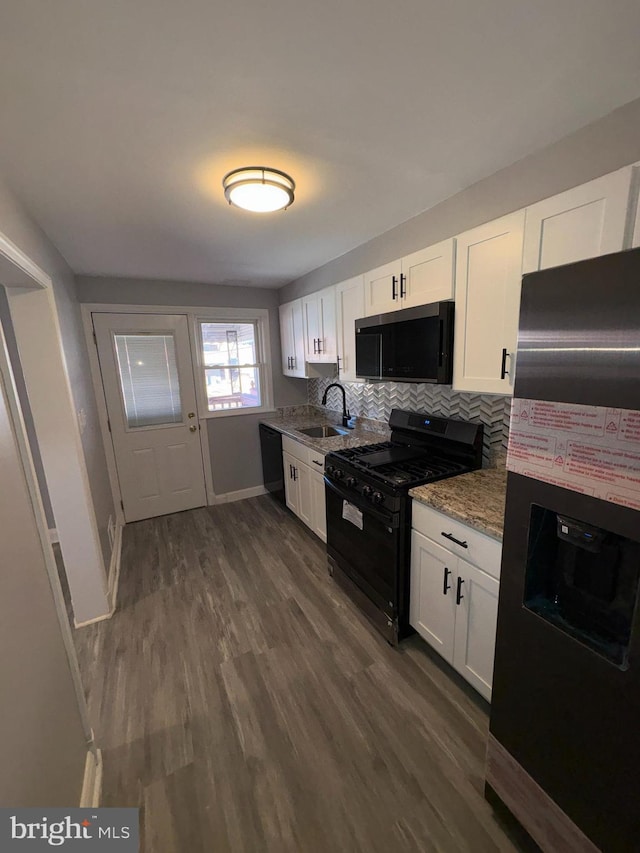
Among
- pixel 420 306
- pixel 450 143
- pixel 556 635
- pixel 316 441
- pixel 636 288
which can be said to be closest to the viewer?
pixel 636 288

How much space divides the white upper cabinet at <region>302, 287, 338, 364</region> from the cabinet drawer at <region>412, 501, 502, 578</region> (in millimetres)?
1624

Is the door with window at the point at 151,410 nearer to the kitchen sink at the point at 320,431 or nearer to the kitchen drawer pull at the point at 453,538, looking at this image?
the kitchen sink at the point at 320,431

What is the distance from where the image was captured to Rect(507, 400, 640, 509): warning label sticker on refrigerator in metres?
0.79

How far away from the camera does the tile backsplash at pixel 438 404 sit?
202cm

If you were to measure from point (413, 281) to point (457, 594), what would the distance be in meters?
1.72

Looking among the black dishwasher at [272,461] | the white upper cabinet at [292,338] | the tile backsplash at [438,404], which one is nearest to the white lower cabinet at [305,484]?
the black dishwasher at [272,461]

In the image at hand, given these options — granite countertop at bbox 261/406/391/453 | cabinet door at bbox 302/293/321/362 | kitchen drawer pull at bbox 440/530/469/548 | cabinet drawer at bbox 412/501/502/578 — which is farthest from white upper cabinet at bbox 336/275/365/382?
kitchen drawer pull at bbox 440/530/469/548

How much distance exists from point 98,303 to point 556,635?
3.97 m

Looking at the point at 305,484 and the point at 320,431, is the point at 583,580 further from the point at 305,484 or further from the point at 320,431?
the point at 320,431

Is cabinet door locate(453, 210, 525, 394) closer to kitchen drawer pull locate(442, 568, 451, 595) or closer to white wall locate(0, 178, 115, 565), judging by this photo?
kitchen drawer pull locate(442, 568, 451, 595)

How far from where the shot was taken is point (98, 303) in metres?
3.22

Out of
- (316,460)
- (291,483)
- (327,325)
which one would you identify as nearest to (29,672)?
(316,460)

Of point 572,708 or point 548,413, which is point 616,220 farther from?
point 572,708

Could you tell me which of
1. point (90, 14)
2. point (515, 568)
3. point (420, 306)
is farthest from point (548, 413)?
point (90, 14)
